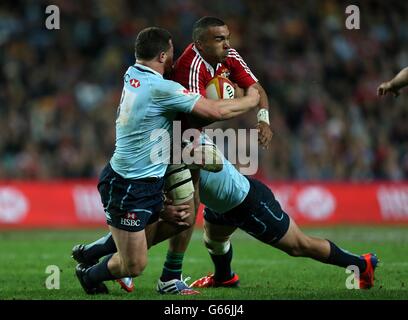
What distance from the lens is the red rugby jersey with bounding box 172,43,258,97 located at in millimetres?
7848

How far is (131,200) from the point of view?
767cm

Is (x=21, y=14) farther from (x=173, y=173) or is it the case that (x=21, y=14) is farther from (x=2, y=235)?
(x=173, y=173)

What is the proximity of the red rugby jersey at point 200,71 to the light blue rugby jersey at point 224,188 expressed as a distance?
75 cm

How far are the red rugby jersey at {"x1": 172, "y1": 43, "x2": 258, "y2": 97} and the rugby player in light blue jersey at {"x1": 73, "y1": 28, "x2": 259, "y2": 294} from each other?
0.55ft

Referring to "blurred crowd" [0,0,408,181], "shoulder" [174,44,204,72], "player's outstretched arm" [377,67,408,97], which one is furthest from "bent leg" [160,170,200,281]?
"blurred crowd" [0,0,408,181]

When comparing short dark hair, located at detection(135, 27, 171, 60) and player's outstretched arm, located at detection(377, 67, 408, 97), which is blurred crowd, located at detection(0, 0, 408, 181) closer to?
player's outstretched arm, located at detection(377, 67, 408, 97)

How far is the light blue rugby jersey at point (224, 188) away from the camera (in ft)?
26.5

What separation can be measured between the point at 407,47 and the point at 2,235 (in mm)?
9957

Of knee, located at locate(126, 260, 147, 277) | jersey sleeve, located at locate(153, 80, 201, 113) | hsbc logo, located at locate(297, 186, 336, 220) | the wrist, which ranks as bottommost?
hsbc logo, located at locate(297, 186, 336, 220)

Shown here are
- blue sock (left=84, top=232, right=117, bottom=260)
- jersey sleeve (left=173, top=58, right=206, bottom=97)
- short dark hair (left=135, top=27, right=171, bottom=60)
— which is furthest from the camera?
blue sock (left=84, top=232, right=117, bottom=260)

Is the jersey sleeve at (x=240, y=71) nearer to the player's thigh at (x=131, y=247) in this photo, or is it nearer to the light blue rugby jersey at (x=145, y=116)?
the light blue rugby jersey at (x=145, y=116)

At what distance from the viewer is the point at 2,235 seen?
1549 cm

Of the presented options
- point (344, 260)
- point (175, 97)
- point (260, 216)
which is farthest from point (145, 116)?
point (344, 260)
